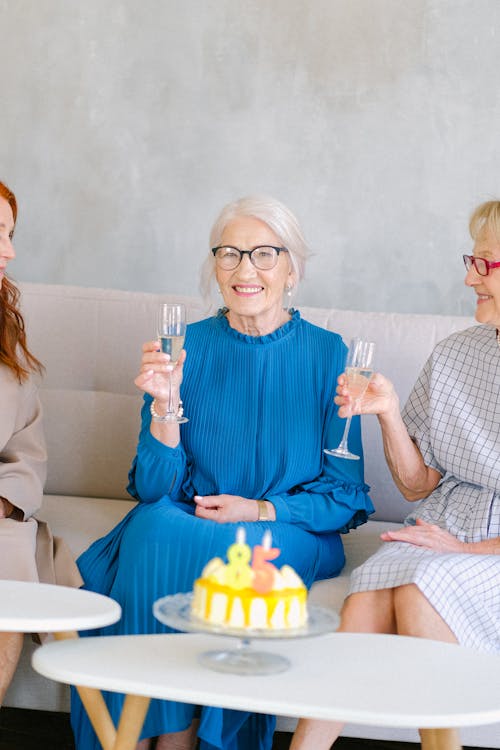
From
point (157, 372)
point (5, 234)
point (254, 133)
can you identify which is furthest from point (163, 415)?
point (254, 133)

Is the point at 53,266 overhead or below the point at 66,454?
overhead

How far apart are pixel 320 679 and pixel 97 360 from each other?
1751 mm

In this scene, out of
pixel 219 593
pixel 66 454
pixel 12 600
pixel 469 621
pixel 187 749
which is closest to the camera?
pixel 219 593

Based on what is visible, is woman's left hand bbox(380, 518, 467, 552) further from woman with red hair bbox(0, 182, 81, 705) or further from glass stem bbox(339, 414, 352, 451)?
woman with red hair bbox(0, 182, 81, 705)

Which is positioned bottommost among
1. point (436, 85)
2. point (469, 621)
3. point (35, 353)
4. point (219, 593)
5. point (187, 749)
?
point (187, 749)

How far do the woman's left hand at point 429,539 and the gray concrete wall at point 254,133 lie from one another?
1.90 m

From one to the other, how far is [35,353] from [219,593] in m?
1.75

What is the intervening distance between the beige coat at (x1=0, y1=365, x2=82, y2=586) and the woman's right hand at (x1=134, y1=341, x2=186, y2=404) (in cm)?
41

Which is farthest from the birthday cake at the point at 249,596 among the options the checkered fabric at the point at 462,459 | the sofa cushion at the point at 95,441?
the sofa cushion at the point at 95,441

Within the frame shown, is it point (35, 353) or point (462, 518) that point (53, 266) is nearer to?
point (35, 353)

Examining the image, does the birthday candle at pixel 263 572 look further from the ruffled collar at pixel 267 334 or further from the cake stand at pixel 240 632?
the ruffled collar at pixel 267 334

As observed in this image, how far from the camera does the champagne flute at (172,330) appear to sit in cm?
227

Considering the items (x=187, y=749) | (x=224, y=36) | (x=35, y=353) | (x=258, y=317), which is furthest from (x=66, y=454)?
(x=224, y=36)

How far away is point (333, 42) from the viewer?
13.5 ft
